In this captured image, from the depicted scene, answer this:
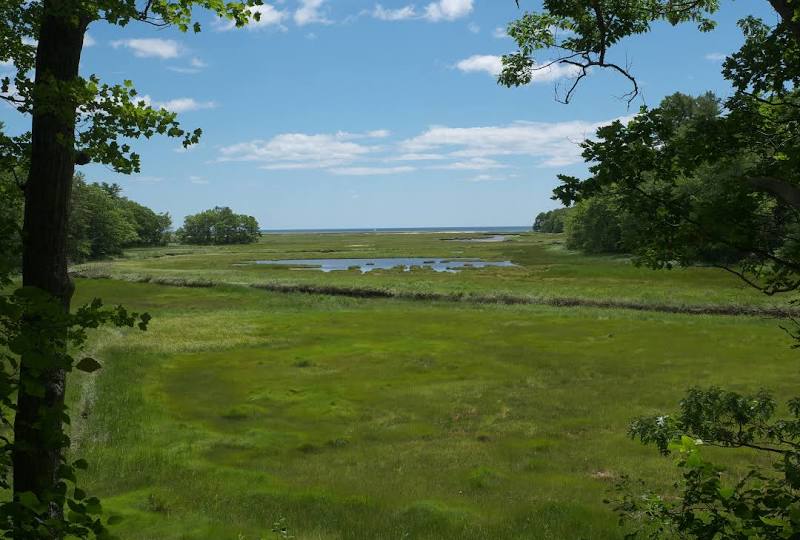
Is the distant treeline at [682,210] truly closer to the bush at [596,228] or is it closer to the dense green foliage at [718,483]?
the dense green foliage at [718,483]

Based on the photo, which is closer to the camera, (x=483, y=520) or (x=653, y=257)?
(x=653, y=257)

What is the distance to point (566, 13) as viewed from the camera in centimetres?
884

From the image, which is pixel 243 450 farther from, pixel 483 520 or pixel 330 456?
pixel 483 520

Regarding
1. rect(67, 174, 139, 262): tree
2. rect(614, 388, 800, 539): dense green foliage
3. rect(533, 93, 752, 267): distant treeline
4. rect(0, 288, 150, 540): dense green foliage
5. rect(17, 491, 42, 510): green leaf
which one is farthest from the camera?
rect(67, 174, 139, 262): tree

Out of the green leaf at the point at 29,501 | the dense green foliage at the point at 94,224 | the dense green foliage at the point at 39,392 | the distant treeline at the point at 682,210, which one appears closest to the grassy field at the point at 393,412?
the distant treeline at the point at 682,210

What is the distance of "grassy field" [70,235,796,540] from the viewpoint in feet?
45.6

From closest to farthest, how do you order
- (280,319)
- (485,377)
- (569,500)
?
1. (569,500)
2. (485,377)
3. (280,319)

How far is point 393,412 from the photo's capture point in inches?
967

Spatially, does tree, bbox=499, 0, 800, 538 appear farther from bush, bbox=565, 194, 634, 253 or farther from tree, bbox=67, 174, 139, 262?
tree, bbox=67, 174, 139, 262

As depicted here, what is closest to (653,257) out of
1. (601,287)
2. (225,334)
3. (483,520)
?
(483,520)

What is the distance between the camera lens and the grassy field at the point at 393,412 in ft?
45.6

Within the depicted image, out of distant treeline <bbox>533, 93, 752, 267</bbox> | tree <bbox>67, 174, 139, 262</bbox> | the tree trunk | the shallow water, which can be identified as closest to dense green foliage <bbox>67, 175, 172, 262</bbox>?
tree <bbox>67, 174, 139, 262</bbox>

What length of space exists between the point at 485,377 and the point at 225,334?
2236 centimetres

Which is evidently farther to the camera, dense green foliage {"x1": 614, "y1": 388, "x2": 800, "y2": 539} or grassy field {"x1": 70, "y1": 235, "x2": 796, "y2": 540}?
grassy field {"x1": 70, "y1": 235, "x2": 796, "y2": 540}
